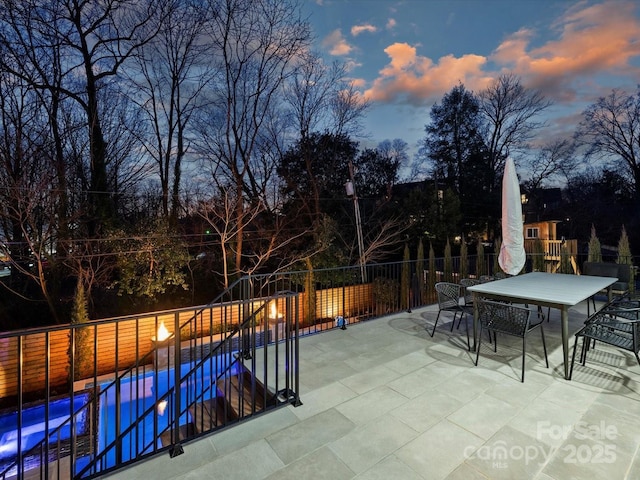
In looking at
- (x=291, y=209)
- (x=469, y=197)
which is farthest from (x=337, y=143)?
(x=469, y=197)

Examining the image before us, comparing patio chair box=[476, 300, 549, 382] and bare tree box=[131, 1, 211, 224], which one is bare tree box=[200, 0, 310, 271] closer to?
bare tree box=[131, 1, 211, 224]

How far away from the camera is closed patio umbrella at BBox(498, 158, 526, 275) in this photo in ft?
12.8

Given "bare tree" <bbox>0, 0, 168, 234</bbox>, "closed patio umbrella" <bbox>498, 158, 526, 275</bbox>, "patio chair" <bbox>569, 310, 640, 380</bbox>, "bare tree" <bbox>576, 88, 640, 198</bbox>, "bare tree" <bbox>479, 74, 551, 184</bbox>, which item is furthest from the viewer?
"bare tree" <bbox>576, 88, 640, 198</bbox>

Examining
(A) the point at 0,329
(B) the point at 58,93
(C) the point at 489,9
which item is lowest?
(A) the point at 0,329

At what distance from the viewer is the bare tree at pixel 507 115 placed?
14.8 metres

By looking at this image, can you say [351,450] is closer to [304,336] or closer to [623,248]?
[304,336]

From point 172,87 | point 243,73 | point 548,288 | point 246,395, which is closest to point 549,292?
point 548,288

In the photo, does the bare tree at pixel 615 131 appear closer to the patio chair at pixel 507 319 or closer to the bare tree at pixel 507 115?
the bare tree at pixel 507 115

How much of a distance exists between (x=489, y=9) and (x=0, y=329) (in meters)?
13.1

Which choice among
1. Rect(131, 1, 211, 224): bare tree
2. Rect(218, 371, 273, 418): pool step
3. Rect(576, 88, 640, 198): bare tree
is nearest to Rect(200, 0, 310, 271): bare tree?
Rect(131, 1, 211, 224): bare tree

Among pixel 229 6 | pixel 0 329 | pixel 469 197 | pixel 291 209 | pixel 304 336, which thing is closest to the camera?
pixel 304 336

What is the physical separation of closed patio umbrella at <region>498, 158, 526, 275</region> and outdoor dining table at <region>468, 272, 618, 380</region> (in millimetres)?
282

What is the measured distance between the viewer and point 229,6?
8.38m

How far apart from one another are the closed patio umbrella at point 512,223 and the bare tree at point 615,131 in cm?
1762
